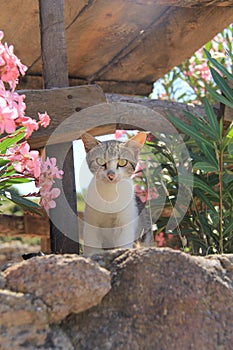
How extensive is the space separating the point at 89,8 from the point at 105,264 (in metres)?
2.20

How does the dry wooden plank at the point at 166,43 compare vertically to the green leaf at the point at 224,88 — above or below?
above

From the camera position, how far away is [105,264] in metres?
1.53

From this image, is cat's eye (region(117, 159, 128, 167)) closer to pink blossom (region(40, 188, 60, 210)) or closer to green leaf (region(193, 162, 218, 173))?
green leaf (region(193, 162, 218, 173))

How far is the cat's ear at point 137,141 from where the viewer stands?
2.93m

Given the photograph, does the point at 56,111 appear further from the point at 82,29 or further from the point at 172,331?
the point at 172,331

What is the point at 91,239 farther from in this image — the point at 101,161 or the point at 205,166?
the point at 205,166

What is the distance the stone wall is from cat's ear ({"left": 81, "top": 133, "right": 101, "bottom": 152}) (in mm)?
1423

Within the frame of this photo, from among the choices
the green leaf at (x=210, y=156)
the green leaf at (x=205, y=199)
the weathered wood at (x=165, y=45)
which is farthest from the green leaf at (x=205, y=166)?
the weathered wood at (x=165, y=45)

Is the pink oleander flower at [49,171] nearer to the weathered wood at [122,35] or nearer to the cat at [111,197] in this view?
the cat at [111,197]

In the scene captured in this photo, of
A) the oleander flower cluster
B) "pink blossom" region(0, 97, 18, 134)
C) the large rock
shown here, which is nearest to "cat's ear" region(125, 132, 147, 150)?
the oleander flower cluster

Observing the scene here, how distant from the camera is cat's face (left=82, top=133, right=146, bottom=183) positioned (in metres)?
2.89

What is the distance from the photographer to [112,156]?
290 centimetres

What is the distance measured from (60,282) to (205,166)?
59.1 inches

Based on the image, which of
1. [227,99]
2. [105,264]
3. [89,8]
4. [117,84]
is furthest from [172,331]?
[117,84]
